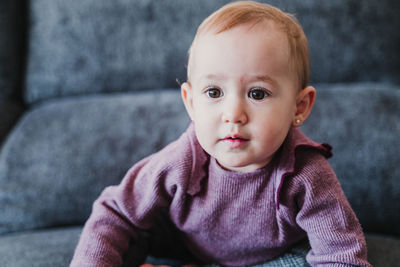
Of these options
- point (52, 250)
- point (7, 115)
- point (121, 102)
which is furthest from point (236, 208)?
point (7, 115)

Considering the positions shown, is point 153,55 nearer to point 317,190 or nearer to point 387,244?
point 317,190

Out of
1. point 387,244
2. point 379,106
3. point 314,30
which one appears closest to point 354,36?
point 314,30

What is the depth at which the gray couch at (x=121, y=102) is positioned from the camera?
3.57ft

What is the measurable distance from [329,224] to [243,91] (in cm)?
30

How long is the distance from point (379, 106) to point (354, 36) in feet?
0.77

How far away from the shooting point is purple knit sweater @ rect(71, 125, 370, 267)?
2.54ft

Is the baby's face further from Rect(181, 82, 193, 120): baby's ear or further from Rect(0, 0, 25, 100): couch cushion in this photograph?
Rect(0, 0, 25, 100): couch cushion

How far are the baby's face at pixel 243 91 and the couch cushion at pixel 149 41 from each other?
1.85 feet

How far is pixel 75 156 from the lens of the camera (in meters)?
1.17

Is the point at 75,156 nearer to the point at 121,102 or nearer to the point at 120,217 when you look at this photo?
the point at 121,102

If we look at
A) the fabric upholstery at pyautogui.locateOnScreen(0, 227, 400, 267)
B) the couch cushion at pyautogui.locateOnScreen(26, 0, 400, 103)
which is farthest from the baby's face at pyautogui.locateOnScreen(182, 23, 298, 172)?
the couch cushion at pyautogui.locateOnScreen(26, 0, 400, 103)

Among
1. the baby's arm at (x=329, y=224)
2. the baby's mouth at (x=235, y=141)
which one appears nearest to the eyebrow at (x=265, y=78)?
the baby's mouth at (x=235, y=141)

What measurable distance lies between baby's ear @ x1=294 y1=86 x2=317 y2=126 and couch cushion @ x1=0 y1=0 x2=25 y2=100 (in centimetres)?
101

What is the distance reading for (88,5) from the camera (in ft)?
4.30
